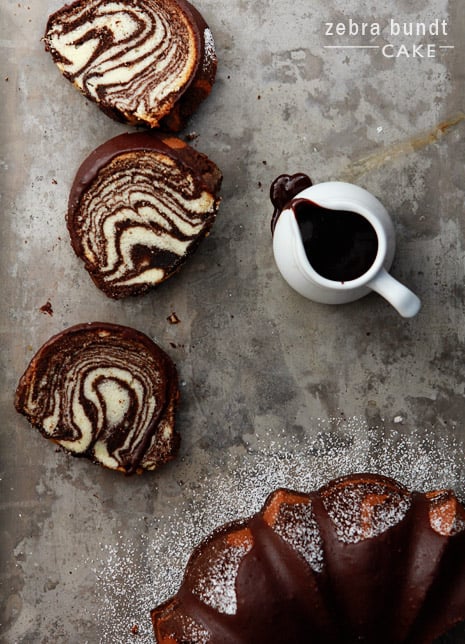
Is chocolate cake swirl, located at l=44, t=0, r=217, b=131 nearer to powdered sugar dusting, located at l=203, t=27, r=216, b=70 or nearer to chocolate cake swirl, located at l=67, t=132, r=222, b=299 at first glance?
powdered sugar dusting, located at l=203, t=27, r=216, b=70

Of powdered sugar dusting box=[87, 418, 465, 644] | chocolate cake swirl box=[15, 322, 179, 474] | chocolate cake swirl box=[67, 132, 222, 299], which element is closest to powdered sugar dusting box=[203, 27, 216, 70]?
chocolate cake swirl box=[67, 132, 222, 299]

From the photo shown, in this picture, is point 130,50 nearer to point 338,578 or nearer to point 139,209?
point 139,209

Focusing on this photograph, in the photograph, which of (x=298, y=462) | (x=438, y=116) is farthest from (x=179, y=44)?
(x=298, y=462)

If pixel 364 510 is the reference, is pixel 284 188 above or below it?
above

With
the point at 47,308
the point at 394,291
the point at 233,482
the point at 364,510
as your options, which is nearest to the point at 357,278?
the point at 394,291

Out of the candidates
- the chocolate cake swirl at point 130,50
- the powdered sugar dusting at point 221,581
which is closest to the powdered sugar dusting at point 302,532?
the powdered sugar dusting at point 221,581

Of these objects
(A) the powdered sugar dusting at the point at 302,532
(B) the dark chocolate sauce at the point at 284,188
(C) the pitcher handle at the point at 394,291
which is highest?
(B) the dark chocolate sauce at the point at 284,188

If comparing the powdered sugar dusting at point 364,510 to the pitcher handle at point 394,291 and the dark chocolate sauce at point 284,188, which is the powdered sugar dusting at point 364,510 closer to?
the pitcher handle at point 394,291
